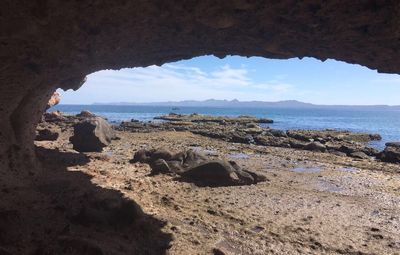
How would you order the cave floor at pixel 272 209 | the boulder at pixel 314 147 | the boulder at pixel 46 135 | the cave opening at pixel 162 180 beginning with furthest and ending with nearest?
the boulder at pixel 314 147
the boulder at pixel 46 135
the cave floor at pixel 272 209
the cave opening at pixel 162 180

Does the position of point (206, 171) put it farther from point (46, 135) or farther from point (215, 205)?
point (46, 135)

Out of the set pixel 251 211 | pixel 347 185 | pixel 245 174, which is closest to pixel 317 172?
pixel 347 185

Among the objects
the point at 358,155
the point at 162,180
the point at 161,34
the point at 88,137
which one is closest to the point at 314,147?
the point at 358,155

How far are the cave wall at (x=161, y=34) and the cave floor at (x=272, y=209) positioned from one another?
4.65 m

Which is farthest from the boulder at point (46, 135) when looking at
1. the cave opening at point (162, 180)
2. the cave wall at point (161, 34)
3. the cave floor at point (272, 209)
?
the cave wall at point (161, 34)

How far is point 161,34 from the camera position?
10.7 meters

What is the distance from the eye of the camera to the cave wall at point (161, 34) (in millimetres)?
8141

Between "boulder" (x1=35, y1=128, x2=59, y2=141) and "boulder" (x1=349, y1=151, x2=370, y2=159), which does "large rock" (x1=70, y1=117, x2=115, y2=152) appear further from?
"boulder" (x1=349, y1=151, x2=370, y2=159)

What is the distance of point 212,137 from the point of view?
130 ft

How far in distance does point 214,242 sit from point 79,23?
6270 mm

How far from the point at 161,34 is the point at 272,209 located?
22.9 feet

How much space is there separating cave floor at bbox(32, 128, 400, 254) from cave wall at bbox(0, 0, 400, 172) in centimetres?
465

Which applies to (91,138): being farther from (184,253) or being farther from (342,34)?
(342,34)

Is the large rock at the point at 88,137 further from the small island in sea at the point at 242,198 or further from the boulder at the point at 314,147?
the boulder at the point at 314,147
